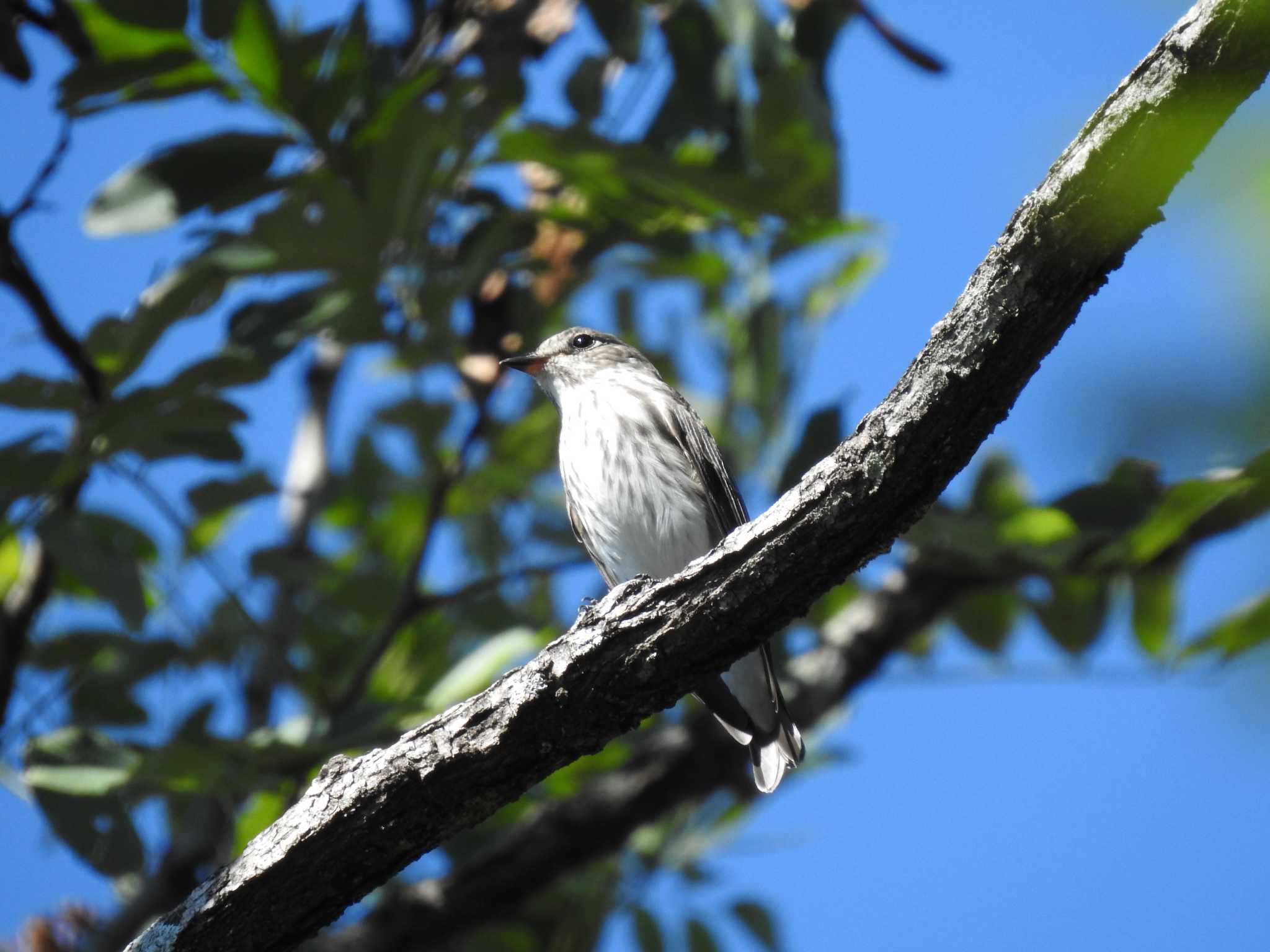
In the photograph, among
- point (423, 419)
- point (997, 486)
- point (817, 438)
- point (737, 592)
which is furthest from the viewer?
point (423, 419)

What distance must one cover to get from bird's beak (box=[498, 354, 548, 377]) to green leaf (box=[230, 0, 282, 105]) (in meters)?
1.29

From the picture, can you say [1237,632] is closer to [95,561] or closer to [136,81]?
[95,561]

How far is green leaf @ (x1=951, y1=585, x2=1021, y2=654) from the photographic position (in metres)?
4.93

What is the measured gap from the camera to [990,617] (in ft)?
16.2

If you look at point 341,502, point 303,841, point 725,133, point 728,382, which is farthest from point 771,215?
point 341,502

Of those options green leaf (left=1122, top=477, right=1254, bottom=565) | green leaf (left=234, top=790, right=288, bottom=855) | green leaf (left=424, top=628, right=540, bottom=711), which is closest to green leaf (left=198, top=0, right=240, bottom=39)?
green leaf (left=424, top=628, right=540, bottom=711)

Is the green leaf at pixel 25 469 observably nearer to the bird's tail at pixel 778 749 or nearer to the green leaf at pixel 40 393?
the green leaf at pixel 40 393

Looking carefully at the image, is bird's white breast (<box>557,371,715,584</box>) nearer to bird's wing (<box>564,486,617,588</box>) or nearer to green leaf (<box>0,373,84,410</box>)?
bird's wing (<box>564,486,617,588</box>)

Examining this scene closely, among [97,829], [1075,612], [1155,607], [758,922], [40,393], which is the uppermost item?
[40,393]

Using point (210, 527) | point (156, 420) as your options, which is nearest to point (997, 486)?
point (156, 420)

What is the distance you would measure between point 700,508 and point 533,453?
1363mm

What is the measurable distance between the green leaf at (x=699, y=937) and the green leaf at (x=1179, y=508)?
2533mm

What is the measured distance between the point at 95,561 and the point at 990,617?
10.3ft

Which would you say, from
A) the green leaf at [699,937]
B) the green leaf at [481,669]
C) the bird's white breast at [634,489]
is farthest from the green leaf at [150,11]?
the green leaf at [699,937]
